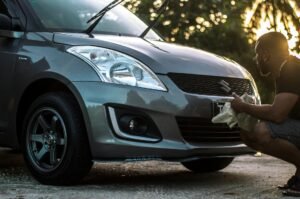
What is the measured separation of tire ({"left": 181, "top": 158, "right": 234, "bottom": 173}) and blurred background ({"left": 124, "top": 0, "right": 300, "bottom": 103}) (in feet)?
4.12

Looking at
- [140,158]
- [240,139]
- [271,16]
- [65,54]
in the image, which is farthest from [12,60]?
[271,16]

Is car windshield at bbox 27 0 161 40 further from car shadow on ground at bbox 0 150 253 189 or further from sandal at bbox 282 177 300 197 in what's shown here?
sandal at bbox 282 177 300 197

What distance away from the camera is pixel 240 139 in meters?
5.86

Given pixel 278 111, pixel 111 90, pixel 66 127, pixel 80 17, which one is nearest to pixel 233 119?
pixel 278 111

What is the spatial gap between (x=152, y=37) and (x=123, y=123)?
181cm

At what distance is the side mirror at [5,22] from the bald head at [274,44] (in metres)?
2.19

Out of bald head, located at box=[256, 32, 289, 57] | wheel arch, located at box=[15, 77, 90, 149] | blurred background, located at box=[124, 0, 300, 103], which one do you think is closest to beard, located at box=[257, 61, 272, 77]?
bald head, located at box=[256, 32, 289, 57]

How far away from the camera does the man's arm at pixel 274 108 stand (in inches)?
202

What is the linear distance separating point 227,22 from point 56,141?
10805mm

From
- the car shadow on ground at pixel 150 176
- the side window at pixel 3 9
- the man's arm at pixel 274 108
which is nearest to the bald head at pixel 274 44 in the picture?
the man's arm at pixel 274 108

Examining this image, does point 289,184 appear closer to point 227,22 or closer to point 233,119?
point 233,119

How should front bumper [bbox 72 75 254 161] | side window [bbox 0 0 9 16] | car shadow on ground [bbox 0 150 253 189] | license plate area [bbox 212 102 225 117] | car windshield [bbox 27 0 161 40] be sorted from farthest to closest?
side window [bbox 0 0 9 16]
car windshield [bbox 27 0 161 40]
car shadow on ground [bbox 0 150 253 189]
license plate area [bbox 212 102 225 117]
front bumper [bbox 72 75 254 161]

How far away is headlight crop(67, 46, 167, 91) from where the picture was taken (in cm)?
536

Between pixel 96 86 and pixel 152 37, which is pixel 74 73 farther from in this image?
pixel 152 37
